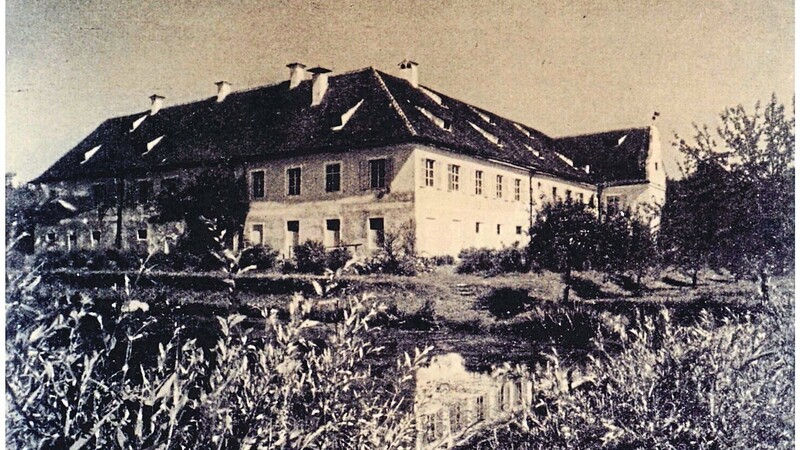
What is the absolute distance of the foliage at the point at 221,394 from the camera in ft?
7.71

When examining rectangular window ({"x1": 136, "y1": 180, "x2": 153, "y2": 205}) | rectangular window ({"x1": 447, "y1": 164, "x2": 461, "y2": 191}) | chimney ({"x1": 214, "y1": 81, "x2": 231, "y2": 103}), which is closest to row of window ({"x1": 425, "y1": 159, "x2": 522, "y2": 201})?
rectangular window ({"x1": 447, "y1": 164, "x2": 461, "y2": 191})

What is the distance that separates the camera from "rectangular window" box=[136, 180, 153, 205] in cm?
338

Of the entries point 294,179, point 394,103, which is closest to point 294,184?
point 294,179

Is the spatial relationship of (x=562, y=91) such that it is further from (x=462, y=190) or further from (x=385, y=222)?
(x=385, y=222)

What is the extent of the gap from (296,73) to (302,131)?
31cm

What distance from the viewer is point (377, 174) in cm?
312

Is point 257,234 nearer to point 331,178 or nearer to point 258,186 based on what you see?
point 258,186

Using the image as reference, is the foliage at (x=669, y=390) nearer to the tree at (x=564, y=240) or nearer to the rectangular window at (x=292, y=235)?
the tree at (x=564, y=240)

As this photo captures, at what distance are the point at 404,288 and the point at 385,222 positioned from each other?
0.30 metres

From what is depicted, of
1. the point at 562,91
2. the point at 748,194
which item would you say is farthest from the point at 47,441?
the point at 748,194

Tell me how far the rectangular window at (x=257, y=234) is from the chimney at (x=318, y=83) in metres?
0.62

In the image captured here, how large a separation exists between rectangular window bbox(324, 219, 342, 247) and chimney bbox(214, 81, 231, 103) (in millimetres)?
785

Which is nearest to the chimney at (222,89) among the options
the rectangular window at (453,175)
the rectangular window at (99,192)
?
the rectangular window at (99,192)

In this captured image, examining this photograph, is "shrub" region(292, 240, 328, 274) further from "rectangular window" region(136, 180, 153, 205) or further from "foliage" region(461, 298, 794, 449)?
"foliage" region(461, 298, 794, 449)
